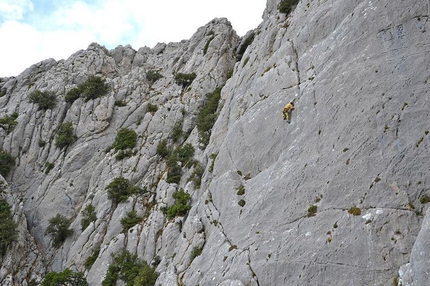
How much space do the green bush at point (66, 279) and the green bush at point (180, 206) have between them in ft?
38.7

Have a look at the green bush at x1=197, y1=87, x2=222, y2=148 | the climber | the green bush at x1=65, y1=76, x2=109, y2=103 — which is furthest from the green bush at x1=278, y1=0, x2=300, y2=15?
the green bush at x1=65, y1=76, x2=109, y2=103

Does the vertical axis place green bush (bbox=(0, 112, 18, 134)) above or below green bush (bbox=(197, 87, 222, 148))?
above

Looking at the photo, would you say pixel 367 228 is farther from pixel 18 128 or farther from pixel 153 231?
pixel 18 128

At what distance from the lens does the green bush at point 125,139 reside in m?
54.1

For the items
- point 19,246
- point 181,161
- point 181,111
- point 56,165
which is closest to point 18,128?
point 56,165

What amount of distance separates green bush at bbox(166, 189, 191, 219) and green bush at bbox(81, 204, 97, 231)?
1267cm

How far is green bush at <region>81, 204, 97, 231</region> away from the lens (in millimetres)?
44719

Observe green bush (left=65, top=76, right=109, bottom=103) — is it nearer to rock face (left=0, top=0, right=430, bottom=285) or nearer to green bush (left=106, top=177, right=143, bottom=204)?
rock face (left=0, top=0, right=430, bottom=285)

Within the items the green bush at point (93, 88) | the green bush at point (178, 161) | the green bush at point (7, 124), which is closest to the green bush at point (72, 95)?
the green bush at point (93, 88)

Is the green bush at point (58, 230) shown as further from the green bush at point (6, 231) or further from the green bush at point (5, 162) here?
the green bush at point (5, 162)

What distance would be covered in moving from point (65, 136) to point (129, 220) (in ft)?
79.9

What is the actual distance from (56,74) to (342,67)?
64.4m

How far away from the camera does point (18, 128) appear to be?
6144cm

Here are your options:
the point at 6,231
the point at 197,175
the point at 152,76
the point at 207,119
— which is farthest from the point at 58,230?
the point at 152,76
